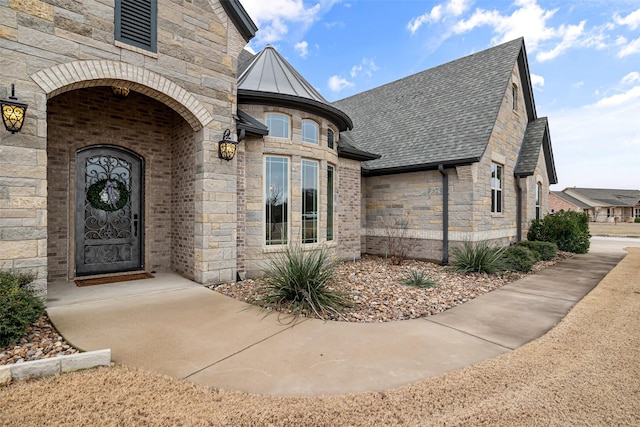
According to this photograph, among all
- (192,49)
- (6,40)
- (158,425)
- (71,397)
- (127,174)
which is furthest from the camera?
(127,174)

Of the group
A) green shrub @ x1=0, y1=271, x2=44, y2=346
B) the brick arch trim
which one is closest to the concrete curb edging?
green shrub @ x1=0, y1=271, x2=44, y2=346

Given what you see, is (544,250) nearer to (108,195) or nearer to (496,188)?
(496,188)

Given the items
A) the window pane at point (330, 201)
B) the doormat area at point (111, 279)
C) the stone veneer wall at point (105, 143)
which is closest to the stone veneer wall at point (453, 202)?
the window pane at point (330, 201)

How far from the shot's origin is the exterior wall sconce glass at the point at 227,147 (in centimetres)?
623

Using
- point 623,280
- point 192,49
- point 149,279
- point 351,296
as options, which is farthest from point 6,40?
point 623,280

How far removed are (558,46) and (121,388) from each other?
2047 cm

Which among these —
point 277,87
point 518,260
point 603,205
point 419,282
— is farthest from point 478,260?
point 603,205

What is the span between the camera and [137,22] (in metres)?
5.36

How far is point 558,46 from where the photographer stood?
14773mm

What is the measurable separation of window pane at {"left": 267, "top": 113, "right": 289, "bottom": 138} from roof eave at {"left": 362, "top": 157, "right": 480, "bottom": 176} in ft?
14.2

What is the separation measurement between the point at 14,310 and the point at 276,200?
188 inches

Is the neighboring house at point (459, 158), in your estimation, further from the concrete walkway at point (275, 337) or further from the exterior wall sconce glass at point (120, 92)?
the exterior wall sconce glass at point (120, 92)

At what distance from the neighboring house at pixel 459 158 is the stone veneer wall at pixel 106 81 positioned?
546 centimetres

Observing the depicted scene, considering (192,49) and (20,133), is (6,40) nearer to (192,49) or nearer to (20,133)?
(20,133)
